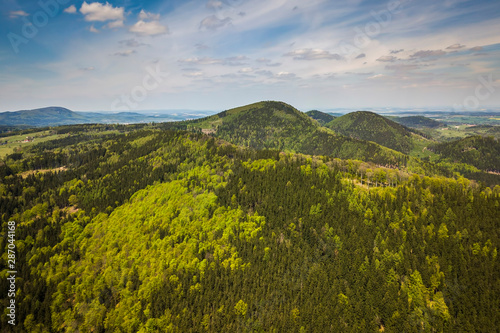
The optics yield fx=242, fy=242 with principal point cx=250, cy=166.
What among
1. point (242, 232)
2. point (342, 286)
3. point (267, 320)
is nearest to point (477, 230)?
point (342, 286)

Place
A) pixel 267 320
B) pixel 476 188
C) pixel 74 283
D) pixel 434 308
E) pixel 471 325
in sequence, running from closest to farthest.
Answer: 1. pixel 471 325
2. pixel 434 308
3. pixel 267 320
4. pixel 74 283
5. pixel 476 188

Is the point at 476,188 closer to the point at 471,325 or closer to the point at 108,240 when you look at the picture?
the point at 471,325

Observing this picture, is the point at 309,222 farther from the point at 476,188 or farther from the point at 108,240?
the point at 108,240

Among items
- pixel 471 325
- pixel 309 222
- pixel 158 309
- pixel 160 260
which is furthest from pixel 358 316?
pixel 160 260

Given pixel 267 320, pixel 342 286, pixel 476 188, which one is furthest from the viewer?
pixel 476 188

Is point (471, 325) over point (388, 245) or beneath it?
beneath

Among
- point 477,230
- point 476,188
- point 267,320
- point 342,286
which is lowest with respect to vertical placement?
point 267,320

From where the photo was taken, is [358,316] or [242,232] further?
[242,232]

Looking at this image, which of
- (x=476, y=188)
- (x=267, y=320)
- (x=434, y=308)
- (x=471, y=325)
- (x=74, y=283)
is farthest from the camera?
(x=476, y=188)

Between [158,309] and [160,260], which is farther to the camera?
[160,260]
